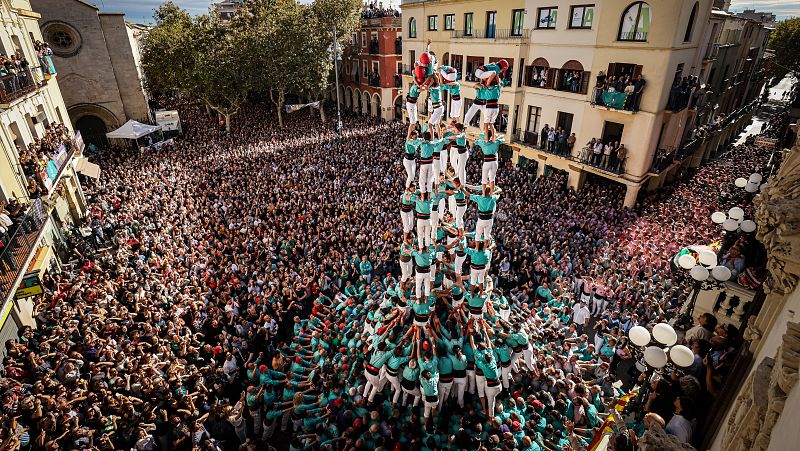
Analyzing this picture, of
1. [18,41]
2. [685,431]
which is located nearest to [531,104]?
[685,431]

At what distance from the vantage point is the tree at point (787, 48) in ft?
134

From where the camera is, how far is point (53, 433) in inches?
302

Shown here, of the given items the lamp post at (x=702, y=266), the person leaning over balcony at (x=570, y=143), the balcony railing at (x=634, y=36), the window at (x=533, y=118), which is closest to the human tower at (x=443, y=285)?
the lamp post at (x=702, y=266)

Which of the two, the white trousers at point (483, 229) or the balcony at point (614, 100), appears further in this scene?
the balcony at point (614, 100)

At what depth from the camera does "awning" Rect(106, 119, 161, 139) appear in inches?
1004

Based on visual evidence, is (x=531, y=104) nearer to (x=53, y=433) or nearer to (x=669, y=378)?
(x=669, y=378)

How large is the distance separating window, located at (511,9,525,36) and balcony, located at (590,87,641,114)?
19.1 feet

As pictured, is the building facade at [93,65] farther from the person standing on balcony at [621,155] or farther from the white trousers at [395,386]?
the person standing on balcony at [621,155]

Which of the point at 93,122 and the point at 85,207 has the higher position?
the point at 93,122

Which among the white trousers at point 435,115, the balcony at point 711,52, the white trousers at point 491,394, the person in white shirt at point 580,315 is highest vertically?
the balcony at point 711,52

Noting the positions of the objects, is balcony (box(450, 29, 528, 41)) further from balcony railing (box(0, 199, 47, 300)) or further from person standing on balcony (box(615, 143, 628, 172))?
balcony railing (box(0, 199, 47, 300))

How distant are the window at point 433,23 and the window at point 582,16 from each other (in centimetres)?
1072

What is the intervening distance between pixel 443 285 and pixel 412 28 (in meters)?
25.6

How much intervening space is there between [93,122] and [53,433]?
26.6 meters
